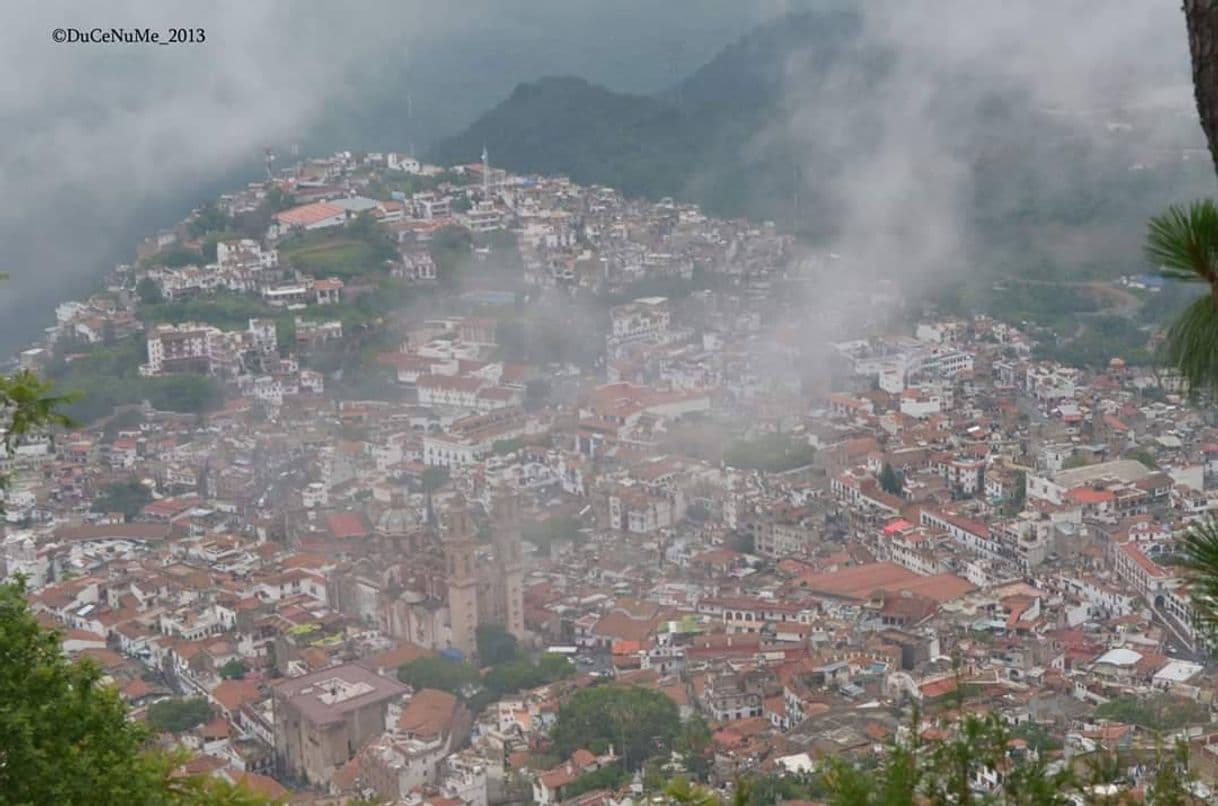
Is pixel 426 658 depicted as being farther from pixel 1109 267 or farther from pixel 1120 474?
pixel 1109 267

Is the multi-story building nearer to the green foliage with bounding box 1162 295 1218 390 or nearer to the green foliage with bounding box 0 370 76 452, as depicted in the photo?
the green foliage with bounding box 0 370 76 452

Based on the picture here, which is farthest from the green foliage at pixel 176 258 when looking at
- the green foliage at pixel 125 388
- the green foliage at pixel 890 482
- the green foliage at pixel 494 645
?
the green foliage at pixel 494 645

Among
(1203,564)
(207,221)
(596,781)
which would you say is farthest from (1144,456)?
(207,221)

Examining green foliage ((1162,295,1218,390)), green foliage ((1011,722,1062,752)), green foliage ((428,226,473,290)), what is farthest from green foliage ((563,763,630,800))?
green foliage ((428,226,473,290))

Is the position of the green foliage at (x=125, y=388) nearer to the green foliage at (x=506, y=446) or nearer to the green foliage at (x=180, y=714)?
the green foliage at (x=506, y=446)

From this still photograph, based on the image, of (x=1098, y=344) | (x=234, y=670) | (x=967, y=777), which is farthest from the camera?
(x=1098, y=344)

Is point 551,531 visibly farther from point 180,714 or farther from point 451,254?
point 451,254
